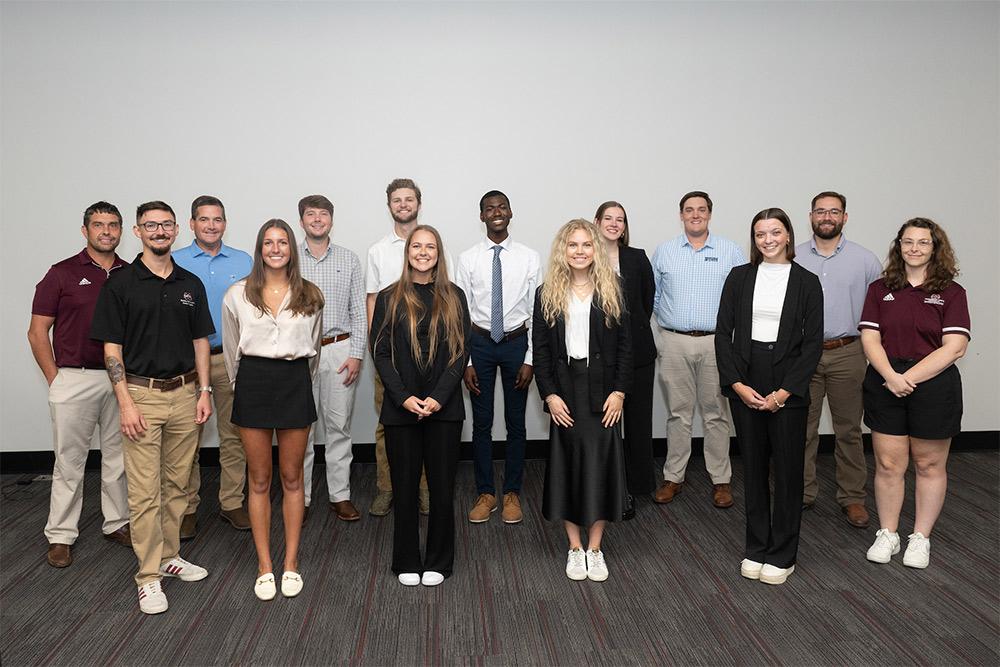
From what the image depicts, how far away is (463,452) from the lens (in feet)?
17.3

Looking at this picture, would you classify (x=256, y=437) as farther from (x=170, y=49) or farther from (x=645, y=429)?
(x=170, y=49)

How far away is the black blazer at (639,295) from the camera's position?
4.03 m

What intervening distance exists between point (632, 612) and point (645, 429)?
4.75 feet

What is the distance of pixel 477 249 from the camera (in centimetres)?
405

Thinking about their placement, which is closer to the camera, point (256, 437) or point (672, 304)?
point (256, 437)

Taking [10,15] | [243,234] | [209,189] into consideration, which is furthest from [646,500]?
[10,15]

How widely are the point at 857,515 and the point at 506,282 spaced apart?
232cm

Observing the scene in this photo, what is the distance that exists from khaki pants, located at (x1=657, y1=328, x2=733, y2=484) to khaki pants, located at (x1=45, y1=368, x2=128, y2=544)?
121 inches

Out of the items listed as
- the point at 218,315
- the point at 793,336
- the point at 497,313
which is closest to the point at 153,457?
the point at 218,315

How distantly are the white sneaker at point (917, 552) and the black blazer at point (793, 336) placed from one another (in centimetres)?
97

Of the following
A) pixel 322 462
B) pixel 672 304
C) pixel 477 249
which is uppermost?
pixel 477 249

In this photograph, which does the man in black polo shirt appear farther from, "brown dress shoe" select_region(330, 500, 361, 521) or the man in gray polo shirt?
the man in gray polo shirt

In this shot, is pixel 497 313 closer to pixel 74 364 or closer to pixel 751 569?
pixel 751 569

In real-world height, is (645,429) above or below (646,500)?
above
